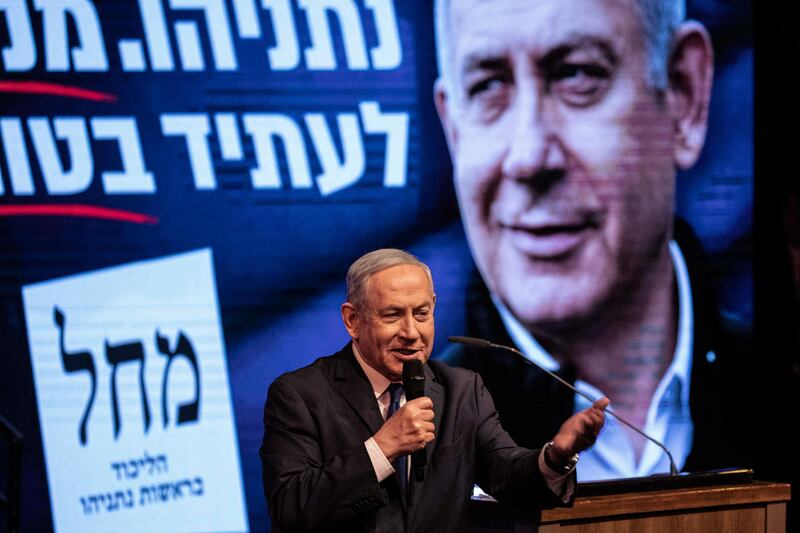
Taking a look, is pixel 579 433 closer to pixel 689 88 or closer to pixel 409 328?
pixel 409 328

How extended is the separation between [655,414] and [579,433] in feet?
9.92

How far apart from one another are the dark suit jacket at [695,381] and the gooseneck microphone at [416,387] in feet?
8.89

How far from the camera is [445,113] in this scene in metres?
4.91

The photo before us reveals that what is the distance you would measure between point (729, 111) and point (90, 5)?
2987 mm

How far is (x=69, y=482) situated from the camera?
4645mm

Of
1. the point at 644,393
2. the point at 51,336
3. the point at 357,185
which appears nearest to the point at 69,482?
the point at 51,336

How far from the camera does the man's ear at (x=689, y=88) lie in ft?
16.8

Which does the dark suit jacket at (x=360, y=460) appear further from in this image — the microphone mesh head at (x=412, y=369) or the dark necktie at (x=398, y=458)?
the microphone mesh head at (x=412, y=369)

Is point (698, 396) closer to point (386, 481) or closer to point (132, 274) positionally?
point (132, 274)

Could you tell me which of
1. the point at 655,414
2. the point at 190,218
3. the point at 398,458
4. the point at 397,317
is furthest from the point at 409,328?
the point at 655,414

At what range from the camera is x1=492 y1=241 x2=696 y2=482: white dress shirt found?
16.4 ft

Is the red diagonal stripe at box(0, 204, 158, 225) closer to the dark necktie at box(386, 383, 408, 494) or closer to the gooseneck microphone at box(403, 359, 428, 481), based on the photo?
the dark necktie at box(386, 383, 408, 494)

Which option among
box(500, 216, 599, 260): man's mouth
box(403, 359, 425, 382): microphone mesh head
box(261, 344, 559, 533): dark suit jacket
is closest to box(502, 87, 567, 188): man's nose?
box(500, 216, 599, 260): man's mouth

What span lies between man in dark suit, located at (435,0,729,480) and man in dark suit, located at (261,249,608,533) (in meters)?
2.61
